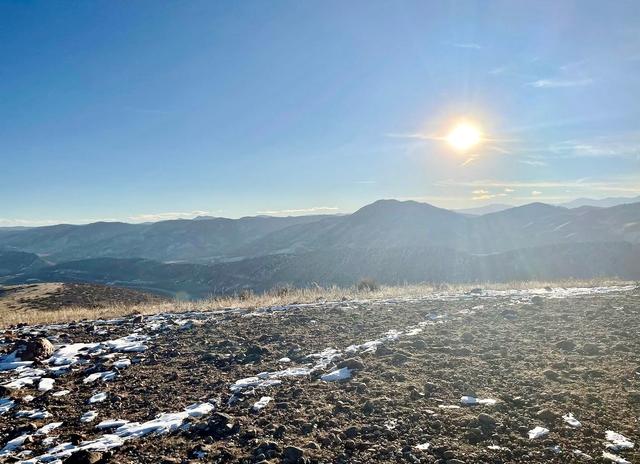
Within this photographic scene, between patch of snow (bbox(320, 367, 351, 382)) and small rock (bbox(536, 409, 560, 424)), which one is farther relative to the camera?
patch of snow (bbox(320, 367, 351, 382))

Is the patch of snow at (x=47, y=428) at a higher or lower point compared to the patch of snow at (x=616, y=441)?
lower

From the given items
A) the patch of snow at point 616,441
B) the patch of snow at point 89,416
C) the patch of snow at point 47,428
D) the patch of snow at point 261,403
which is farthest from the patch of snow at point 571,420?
the patch of snow at point 47,428

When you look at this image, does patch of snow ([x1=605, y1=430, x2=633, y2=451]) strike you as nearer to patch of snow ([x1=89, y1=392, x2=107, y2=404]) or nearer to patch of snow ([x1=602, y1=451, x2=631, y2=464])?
patch of snow ([x1=602, y1=451, x2=631, y2=464])

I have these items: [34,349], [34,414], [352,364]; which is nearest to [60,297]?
[34,349]

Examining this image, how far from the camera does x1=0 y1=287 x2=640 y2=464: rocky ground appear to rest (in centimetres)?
392

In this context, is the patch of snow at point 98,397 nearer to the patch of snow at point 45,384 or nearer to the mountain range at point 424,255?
the patch of snow at point 45,384

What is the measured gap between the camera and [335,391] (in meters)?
5.35

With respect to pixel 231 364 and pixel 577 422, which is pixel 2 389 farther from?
pixel 577 422

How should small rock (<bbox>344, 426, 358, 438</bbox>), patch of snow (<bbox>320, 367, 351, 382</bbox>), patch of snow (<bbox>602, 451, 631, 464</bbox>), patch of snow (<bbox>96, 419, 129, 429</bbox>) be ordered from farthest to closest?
patch of snow (<bbox>320, 367, 351, 382</bbox>) → patch of snow (<bbox>96, 419, 129, 429</bbox>) → small rock (<bbox>344, 426, 358, 438</bbox>) → patch of snow (<bbox>602, 451, 631, 464</bbox>)

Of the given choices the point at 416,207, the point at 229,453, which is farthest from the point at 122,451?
the point at 416,207

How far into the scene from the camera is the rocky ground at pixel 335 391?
392 centimetres

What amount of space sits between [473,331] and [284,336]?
3.77 meters

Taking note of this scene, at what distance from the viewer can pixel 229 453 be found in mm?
3900

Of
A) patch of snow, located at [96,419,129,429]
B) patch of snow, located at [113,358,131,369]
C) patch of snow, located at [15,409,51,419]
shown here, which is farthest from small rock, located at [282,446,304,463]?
patch of snow, located at [113,358,131,369]
